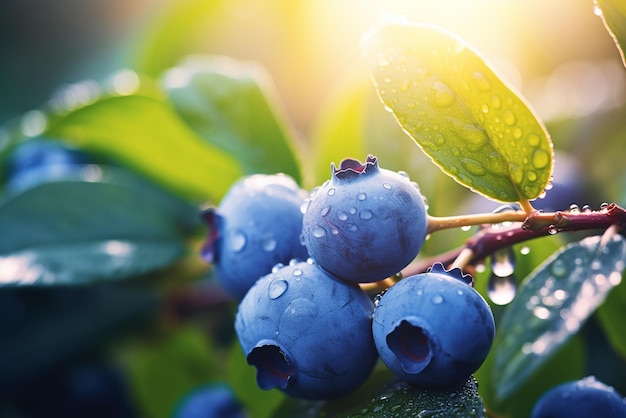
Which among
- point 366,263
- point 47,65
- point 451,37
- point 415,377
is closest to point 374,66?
point 451,37

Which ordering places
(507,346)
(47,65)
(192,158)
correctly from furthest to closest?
(47,65) < (192,158) < (507,346)

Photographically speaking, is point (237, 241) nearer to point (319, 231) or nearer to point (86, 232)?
point (319, 231)

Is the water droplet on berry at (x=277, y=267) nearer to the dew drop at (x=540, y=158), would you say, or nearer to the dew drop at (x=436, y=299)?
the dew drop at (x=436, y=299)

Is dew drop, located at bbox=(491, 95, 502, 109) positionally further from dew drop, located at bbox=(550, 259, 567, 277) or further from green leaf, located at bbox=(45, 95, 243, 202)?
green leaf, located at bbox=(45, 95, 243, 202)

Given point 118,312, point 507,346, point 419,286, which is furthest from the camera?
point 118,312

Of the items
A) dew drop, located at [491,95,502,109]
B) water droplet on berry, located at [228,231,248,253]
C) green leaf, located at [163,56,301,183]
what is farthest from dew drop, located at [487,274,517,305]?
green leaf, located at [163,56,301,183]

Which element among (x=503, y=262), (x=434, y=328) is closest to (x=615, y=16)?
(x=503, y=262)

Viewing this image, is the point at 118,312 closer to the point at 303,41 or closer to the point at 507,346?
the point at 507,346
